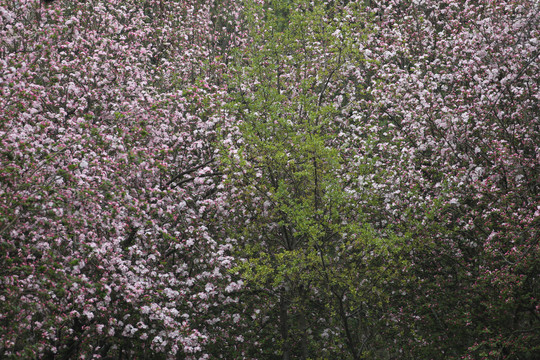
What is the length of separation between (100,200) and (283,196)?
4852mm

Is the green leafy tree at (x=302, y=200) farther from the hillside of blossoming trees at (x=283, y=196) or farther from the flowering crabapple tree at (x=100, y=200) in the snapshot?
the flowering crabapple tree at (x=100, y=200)

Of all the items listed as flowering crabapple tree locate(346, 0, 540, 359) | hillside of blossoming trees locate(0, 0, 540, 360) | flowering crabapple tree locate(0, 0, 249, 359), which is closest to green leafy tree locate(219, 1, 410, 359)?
hillside of blossoming trees locate(0, 0, 540, 360)

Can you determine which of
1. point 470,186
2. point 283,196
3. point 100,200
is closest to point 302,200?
point 283,196

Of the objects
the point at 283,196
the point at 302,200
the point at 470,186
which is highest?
the point at 283,196

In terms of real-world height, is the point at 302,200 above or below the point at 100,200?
above

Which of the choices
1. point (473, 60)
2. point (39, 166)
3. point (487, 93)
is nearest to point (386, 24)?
point (473, 60)

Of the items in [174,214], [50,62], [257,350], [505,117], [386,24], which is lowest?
[257,350]

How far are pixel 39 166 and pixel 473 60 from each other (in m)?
12.0

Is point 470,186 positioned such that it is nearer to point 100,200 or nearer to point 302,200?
point 302,200

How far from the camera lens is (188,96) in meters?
15.4

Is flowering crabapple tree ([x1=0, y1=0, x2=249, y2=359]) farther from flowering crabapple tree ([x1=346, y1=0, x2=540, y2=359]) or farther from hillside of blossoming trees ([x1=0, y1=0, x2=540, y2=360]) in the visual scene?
flowering crabapple tree ([x1=346, y1=0, x2=540, y2=359])

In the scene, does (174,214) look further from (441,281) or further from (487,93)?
(487,93)

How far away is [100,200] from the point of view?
10.0 metres

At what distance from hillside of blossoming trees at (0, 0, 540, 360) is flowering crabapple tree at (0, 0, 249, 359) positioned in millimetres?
88
